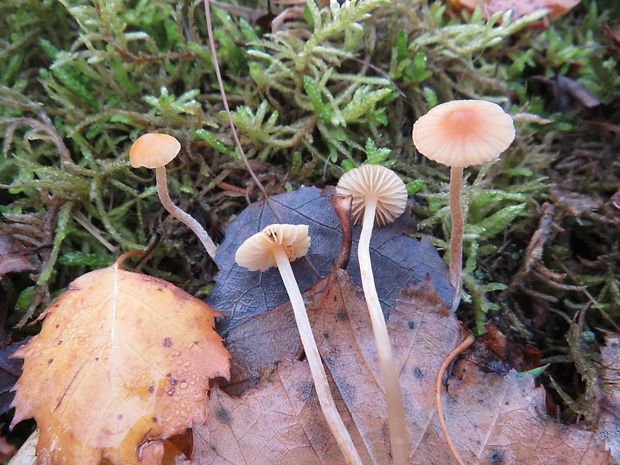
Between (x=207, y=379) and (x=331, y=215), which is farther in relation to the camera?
(x=331, y=215)

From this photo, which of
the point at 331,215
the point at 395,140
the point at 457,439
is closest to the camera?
the point at 457,439

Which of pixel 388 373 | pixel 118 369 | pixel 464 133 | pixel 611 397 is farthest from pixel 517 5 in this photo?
pixel 118 369

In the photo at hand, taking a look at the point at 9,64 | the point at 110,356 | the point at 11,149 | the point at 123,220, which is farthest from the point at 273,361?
the point at 9,64

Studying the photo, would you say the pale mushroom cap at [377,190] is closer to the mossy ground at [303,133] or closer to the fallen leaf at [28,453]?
the mossy ground at [303,133]

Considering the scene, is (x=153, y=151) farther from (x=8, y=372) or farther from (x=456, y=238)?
(x=456, y=238)

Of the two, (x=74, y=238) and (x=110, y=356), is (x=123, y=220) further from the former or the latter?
(x=110, y=356)

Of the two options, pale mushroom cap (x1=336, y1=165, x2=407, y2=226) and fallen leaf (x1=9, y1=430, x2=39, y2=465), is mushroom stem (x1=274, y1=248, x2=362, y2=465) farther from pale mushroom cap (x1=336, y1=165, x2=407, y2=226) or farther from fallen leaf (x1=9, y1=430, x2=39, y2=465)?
fallen leaf (x1=9, y1=430, x2=39, y2=465)

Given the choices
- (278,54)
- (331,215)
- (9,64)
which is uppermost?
(9,64)

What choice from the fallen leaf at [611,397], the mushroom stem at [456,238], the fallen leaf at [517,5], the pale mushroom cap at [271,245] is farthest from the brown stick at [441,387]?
the fallen leaf at [517,5]
